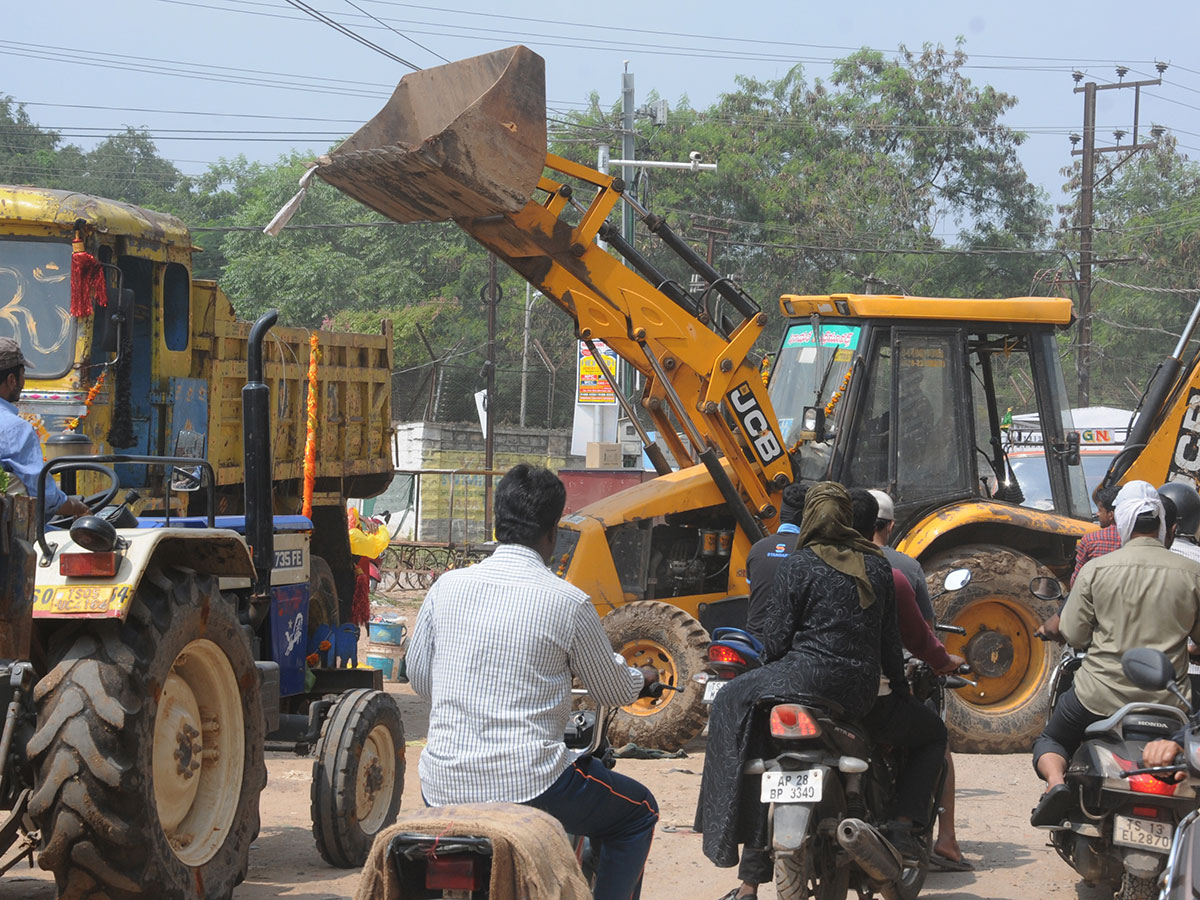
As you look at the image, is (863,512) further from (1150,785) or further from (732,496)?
(732,496)

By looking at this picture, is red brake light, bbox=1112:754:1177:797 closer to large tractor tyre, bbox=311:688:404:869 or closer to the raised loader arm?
large tractor tyre, bbox=311:688:404:869

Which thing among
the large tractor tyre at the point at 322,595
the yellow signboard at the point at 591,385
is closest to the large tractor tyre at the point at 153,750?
the large tractor tyre at the point at 322,595

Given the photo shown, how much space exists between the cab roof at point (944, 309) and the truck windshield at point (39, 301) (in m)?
4.70

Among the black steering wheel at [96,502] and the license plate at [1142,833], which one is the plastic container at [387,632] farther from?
the license plate at [1142,833]

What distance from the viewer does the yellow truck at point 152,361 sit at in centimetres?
807

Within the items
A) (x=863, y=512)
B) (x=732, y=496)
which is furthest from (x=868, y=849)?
(x=732, y=496)

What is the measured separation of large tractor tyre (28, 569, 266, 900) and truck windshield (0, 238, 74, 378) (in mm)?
Answer: 3255

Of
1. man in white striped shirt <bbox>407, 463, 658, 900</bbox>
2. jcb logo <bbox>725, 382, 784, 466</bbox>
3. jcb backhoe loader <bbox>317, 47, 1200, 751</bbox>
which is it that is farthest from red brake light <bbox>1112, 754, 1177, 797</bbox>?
jcb logo <bbox>725, 382, 784, 466</bbox>

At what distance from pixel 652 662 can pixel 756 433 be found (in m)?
1.68

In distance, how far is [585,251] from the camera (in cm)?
923

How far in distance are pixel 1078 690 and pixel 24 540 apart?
3.87 metres

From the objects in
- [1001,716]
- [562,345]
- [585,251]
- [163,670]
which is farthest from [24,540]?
[562,345]

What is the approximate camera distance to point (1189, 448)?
9672 mm

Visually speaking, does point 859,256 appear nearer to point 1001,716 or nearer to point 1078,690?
point 1001,716
